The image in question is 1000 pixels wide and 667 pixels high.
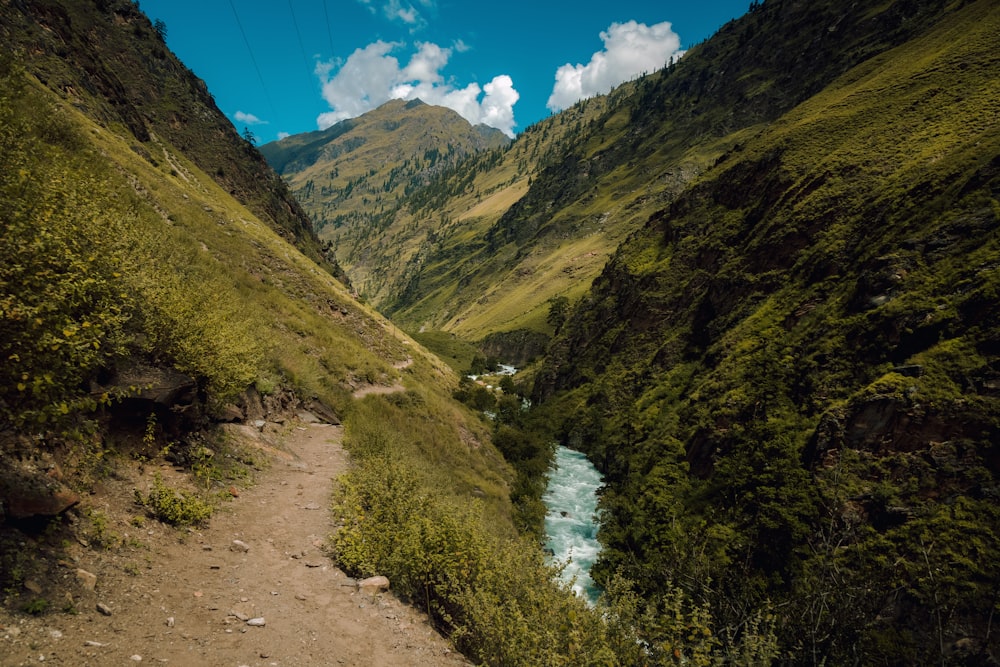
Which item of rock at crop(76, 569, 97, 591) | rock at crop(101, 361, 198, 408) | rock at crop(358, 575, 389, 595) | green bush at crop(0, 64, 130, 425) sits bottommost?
rock at crop(358, 575, 389, 595)

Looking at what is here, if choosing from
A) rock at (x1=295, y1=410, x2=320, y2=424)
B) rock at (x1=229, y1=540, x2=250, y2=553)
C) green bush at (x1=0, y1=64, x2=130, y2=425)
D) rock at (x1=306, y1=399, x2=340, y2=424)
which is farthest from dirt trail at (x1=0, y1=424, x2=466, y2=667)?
rock at (x1=306, y1=399, x2=340, y2=424)

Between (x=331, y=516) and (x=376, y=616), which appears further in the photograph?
(x=331, y=516)

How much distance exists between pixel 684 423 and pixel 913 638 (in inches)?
975

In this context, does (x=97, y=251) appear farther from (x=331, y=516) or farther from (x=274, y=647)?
(x=331, y=516)

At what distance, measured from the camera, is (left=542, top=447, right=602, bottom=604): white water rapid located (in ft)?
110

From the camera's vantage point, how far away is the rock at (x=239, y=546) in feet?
32.4

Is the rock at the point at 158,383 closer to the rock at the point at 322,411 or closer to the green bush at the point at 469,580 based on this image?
the green bush at the point at 469,580

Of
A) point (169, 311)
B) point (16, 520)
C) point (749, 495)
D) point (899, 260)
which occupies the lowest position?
point (749, 495)

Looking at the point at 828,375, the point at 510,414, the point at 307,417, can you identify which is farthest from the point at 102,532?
the point at 510,414

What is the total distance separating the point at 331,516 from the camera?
12984 millimetres

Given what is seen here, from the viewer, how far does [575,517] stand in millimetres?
42281

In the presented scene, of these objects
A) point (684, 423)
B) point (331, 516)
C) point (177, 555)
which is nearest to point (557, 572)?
point (331, 516)

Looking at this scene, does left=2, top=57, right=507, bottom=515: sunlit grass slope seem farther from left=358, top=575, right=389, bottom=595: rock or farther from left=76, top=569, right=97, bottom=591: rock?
left=358, top=575, right=389, bottom=595: rock

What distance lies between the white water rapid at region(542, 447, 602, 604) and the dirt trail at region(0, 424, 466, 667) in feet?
68.5
